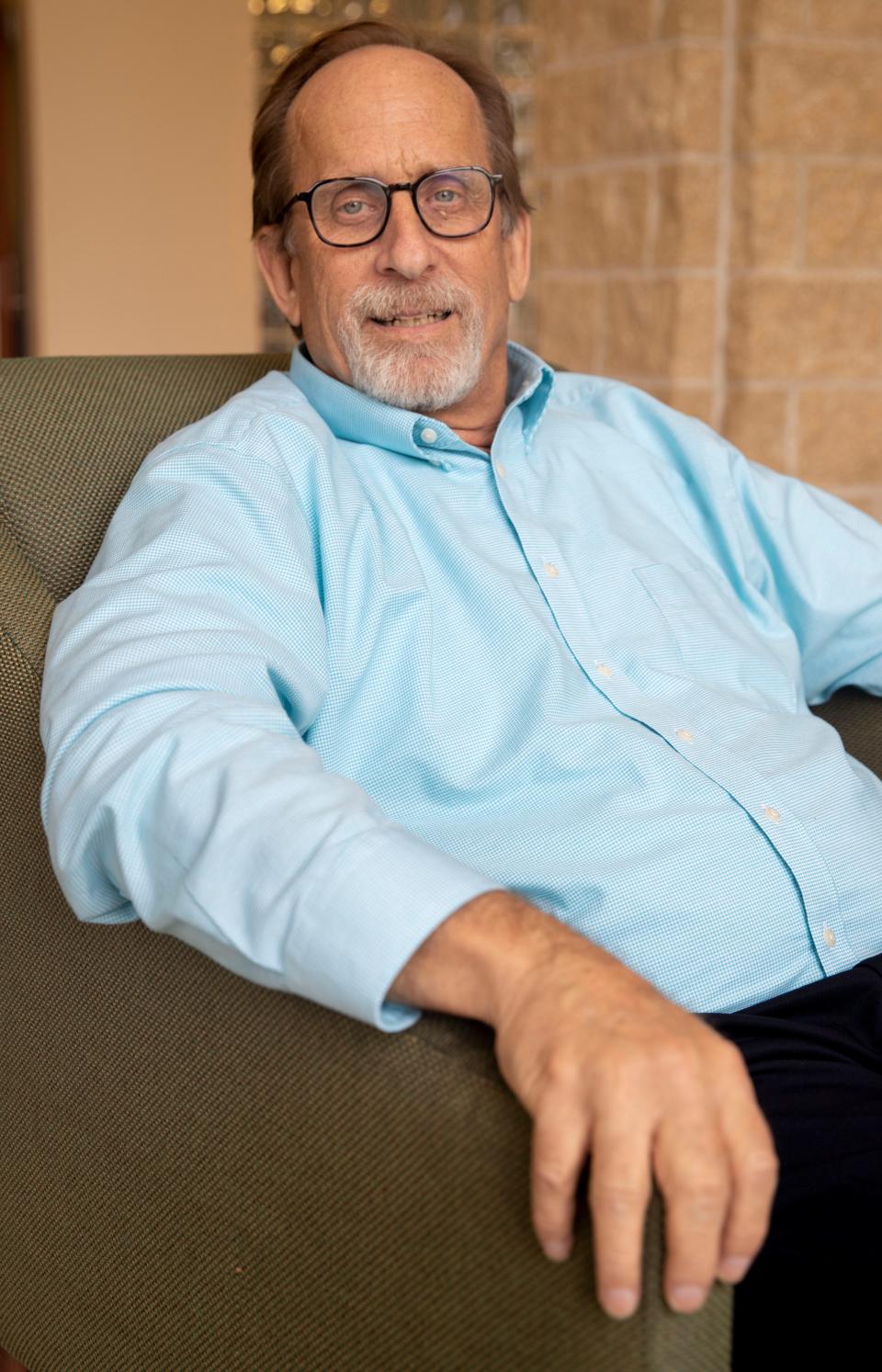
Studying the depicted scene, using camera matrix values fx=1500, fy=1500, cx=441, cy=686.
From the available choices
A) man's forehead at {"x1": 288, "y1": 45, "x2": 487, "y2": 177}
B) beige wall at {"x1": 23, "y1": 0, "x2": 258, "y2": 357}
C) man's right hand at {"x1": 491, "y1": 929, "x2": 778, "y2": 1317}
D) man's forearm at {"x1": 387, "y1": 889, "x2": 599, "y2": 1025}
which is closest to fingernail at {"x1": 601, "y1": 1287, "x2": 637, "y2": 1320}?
man's right hand at {"x1": 491, "y1": 929, "x2": 778, "y2": 1317}

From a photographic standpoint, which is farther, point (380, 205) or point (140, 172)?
point (140, 172)

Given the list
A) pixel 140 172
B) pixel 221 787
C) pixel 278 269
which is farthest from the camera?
A: pixel 140 172

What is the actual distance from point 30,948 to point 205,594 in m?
0.34

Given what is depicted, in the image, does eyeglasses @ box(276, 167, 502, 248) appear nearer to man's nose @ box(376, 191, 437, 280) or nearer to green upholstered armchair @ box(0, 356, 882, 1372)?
man's nose @ box(376, 191, 437, 280)

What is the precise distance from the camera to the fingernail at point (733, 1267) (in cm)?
79

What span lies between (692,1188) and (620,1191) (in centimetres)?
4

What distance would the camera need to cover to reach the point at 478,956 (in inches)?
33.4

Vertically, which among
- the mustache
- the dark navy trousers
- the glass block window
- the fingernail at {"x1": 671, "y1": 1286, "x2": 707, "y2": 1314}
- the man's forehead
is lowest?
the dark navy trousers

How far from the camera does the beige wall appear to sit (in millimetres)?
4438

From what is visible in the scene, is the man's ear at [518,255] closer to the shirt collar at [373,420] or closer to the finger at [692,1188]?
the shirt collar at [373,420]

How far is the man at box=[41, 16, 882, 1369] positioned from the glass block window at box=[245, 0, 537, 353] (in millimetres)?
1556

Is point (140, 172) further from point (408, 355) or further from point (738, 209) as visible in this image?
point (408, 355)

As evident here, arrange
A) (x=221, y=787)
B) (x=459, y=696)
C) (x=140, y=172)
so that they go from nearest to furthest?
(x=221, y=787), (x=459, y=696), (x=140, y=172)

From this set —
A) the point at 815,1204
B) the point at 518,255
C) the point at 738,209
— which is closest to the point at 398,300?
the point at 518,255
